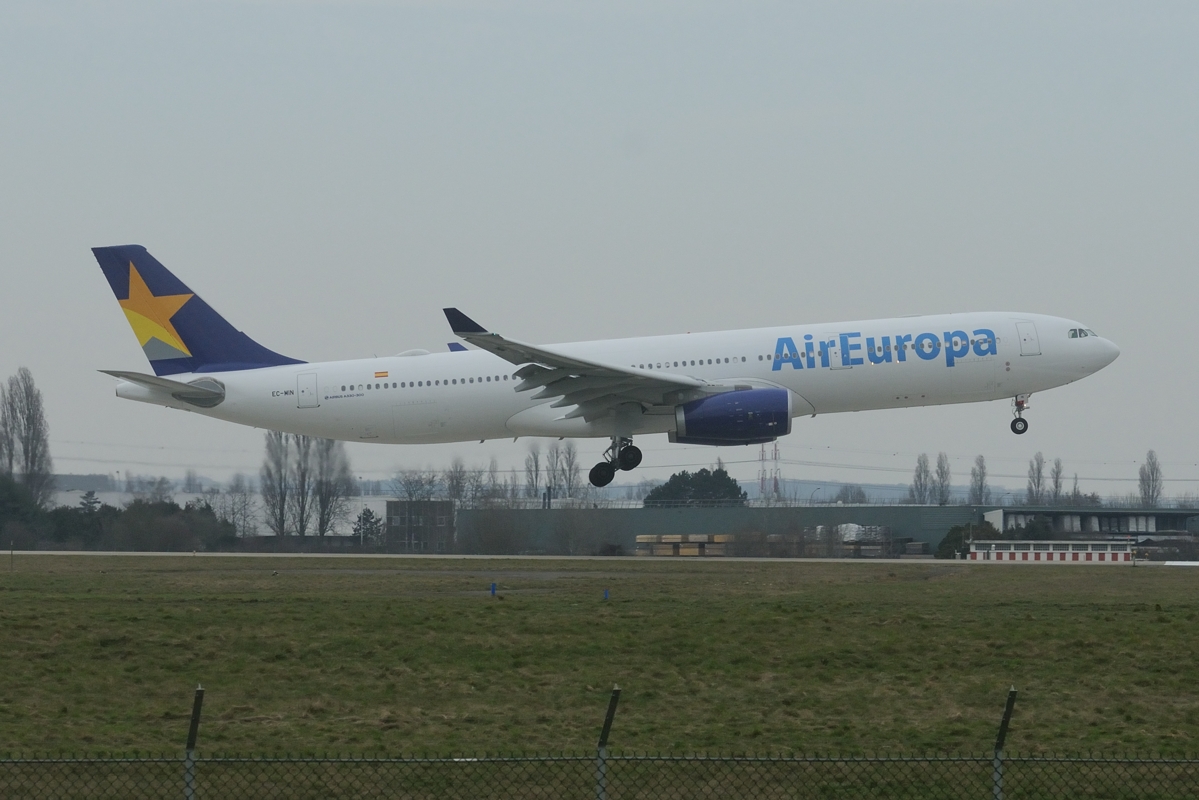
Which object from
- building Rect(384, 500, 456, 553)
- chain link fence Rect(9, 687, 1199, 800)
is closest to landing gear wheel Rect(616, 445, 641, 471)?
building Rect(384, 500, 456, 553)

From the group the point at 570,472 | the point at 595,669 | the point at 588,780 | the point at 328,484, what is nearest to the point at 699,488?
the point at 570,472

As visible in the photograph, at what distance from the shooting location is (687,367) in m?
37.2

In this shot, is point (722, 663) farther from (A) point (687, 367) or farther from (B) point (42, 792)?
(A) point (687, 367)

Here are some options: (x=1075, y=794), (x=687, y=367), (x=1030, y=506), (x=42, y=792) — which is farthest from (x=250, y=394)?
(x=1030, y=506)

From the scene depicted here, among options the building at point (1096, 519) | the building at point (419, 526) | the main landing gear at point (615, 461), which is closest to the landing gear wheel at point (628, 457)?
the main landing gear at point (615, 461)

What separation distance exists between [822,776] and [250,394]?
2776 centimetres

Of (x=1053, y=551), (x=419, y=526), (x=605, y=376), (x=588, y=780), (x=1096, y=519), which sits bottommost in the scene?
(x=588, y=780)

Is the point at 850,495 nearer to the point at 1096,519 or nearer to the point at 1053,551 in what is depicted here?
the point at 1096,519

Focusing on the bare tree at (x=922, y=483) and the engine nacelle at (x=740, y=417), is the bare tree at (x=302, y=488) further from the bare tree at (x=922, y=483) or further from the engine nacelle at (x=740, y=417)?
the bare tree at (x=922, y=483)

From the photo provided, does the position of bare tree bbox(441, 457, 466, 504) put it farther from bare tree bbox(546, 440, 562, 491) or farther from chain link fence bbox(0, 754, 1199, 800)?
chain link fence bbox(0, 754, 1199, 800)

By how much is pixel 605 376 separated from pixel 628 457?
3.30m

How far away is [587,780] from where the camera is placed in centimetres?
1387

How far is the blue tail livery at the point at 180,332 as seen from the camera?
39.4 meters

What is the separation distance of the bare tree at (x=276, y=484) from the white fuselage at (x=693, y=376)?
1069cm
